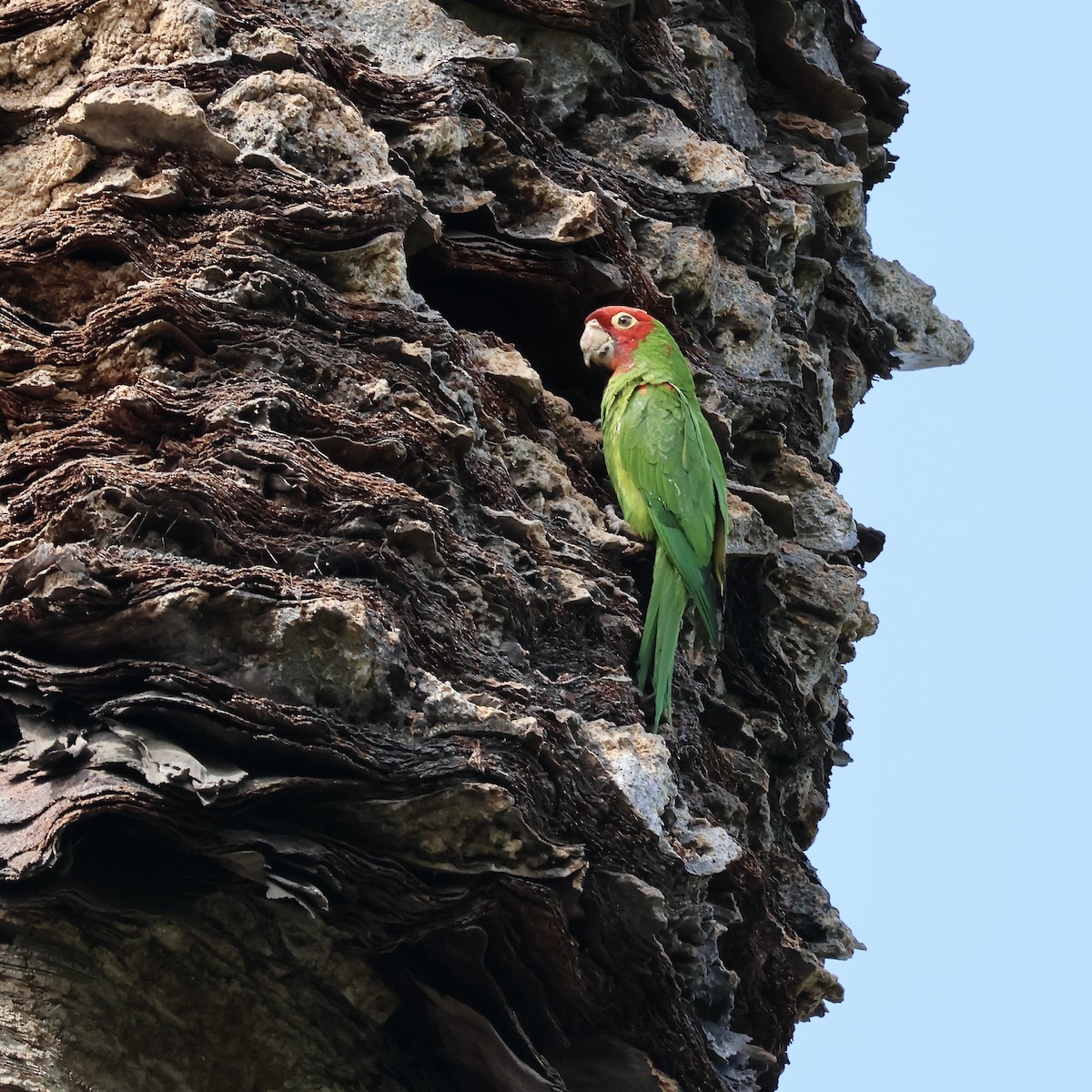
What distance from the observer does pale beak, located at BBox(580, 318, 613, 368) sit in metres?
7.11

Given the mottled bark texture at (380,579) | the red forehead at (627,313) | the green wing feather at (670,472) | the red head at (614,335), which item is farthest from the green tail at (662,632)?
the red forehead at (627,313)

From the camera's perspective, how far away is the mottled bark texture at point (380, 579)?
433 cm

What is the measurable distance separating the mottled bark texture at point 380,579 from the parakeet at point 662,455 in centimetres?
16

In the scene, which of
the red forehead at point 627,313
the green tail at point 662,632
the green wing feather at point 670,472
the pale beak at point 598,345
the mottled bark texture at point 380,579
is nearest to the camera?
the mottled bark texture at point 380,579

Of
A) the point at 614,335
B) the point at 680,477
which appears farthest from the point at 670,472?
the point at 614,335

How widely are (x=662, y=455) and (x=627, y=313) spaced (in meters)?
0.67

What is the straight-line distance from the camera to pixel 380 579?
4957 mm

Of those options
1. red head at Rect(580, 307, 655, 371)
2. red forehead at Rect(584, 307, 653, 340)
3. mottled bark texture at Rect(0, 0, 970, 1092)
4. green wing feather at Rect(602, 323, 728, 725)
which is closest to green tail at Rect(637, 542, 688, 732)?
green wing feather at Rect(602, 323, 728, 725)

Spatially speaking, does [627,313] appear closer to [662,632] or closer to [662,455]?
[662,455]

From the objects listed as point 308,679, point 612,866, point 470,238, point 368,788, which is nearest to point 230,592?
point 308,679

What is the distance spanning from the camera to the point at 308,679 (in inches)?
177

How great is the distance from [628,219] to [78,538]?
141 inches

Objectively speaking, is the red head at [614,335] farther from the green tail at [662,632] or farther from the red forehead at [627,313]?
the green tail at [662,632]

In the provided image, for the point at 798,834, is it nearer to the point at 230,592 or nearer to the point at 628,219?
the point at 628,219
